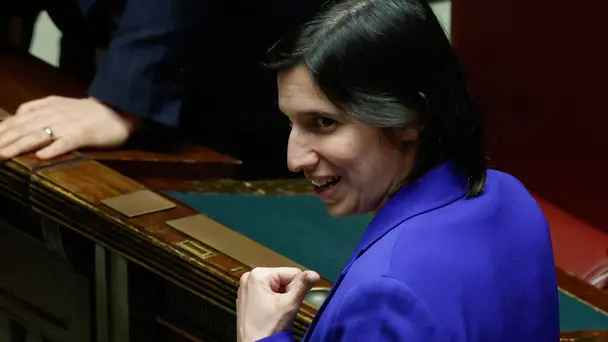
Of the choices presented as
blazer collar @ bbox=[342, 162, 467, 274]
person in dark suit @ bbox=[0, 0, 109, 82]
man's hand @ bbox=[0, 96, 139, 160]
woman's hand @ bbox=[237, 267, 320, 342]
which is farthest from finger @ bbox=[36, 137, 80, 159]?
blazer collar @ bbox=[342, 162, 467, 274]

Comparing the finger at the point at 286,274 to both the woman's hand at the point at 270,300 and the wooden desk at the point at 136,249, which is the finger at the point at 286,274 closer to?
the woman's hand at the point at 270,300

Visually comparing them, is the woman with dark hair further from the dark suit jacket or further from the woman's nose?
the dark suit jacket

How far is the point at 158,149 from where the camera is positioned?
5.05ft

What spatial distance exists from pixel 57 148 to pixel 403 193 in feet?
2.29

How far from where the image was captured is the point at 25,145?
1413 mm

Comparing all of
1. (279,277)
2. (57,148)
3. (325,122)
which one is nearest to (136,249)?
(57,148)

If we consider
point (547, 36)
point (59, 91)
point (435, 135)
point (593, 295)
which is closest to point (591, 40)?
point (547, 36)

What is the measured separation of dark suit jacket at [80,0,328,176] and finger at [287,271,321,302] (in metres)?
0.57

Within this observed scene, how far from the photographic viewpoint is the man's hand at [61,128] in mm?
1421

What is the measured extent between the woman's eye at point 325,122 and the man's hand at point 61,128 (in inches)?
25.3

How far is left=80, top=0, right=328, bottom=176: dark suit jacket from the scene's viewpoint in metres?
1.50

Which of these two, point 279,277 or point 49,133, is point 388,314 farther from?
point 49,133

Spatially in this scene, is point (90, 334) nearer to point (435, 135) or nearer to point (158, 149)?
point (158, 149)

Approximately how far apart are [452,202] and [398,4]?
0.17 meters
